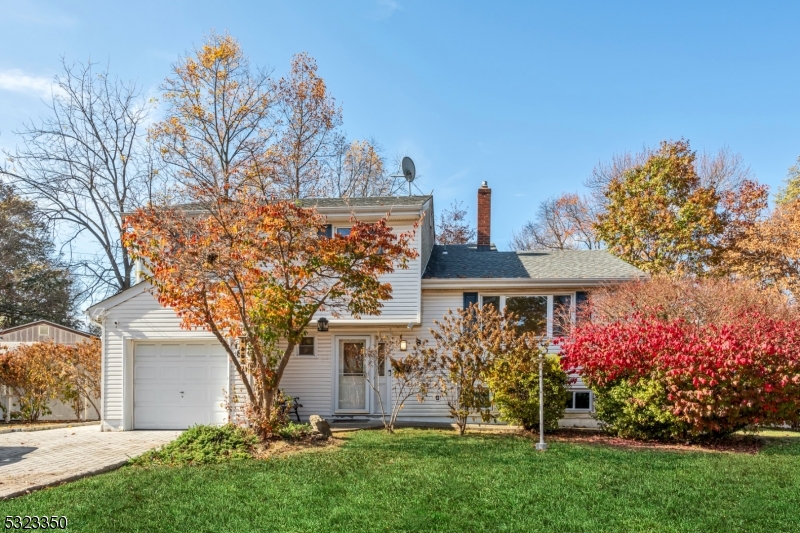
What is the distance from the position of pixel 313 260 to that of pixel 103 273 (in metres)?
18.3

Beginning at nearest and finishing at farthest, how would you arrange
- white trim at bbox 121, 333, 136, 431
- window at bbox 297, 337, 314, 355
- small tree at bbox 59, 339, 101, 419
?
white trim at bbox 121, 333, 136, 431 → window at bbox 297, 337, 314, 355 → small tree at bbox 59, 339, 101, 419

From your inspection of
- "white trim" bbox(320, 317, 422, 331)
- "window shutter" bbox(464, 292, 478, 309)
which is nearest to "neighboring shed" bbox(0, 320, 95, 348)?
"white trim" bbox(320, 317, 422, 331)

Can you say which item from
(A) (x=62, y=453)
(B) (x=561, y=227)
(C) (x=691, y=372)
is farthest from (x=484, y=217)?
(B) (x=561, y=227)

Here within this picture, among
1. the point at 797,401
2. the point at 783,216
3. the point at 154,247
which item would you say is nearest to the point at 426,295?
the point at 154,247

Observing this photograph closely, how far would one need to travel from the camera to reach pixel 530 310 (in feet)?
44.1

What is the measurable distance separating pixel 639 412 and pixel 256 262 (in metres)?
7.86

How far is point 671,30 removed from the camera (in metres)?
13.4

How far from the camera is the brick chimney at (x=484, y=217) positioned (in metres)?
17.7

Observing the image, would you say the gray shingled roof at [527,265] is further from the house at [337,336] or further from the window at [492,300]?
the window at [492,300]

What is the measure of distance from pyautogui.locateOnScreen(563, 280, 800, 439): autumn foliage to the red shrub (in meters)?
0.02

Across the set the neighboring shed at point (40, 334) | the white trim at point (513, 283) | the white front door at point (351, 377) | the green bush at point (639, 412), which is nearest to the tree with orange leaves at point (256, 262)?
the white trim at point (513, 283)

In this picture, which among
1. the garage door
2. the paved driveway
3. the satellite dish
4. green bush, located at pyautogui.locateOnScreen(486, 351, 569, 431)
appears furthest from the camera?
the satellite dish

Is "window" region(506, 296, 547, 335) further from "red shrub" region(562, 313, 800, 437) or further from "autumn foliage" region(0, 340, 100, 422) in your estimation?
"autumn foliage" region(0, 340, 100, 422)

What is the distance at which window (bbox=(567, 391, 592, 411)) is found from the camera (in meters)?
13.2
